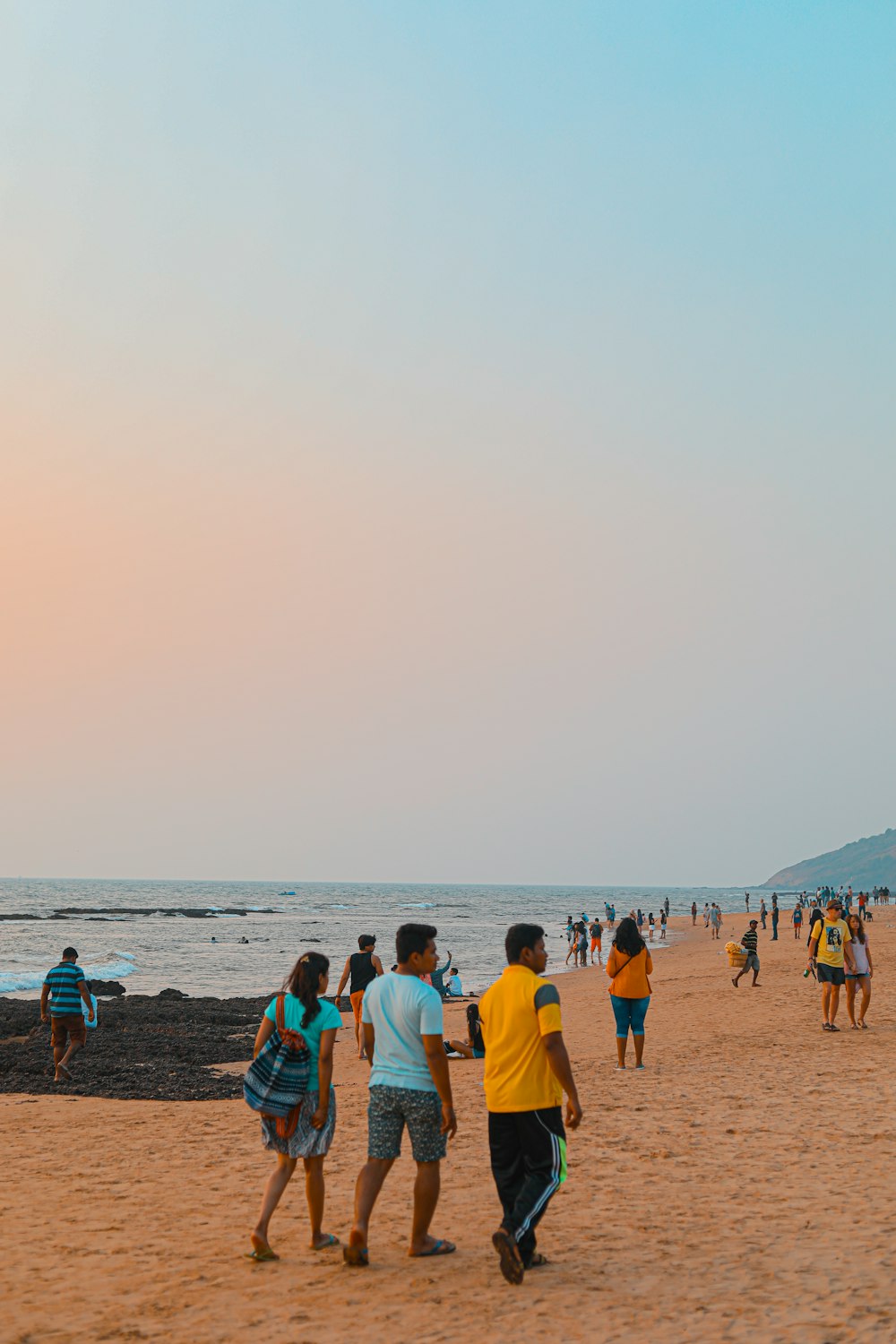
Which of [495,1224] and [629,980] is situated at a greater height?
[629,980]

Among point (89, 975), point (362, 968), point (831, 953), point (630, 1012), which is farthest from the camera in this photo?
point (89, 975)

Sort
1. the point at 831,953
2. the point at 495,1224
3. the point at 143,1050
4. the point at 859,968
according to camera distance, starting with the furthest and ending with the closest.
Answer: the point at 143,1050, the point at 859,968, the point at 831,953, the point at 495,1224

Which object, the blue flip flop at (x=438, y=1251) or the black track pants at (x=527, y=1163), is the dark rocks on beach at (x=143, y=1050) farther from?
the black track pants at (x=527, y=1163)

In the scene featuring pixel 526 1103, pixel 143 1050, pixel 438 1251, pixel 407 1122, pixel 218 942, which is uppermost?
pixel 526 1103

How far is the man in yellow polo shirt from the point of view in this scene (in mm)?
5266

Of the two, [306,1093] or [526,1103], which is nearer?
[526,1103]

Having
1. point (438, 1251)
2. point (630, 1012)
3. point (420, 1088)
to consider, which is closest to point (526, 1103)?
point (420, 1088)

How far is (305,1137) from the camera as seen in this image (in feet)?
19.0

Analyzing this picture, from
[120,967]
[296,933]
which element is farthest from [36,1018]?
[296,933]

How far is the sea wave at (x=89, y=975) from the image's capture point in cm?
3145

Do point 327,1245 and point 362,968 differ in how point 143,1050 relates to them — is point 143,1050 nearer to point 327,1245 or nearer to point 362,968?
point 362,968

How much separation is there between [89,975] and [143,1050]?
846 inches

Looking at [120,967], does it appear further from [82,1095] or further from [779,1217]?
[779,1217]

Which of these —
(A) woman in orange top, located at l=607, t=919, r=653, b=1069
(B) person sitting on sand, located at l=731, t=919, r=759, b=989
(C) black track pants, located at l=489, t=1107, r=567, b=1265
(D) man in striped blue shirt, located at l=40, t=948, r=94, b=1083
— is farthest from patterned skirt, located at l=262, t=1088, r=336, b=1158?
(B) person sitting on sand, located at l=731, t=919, r=759, b=989
